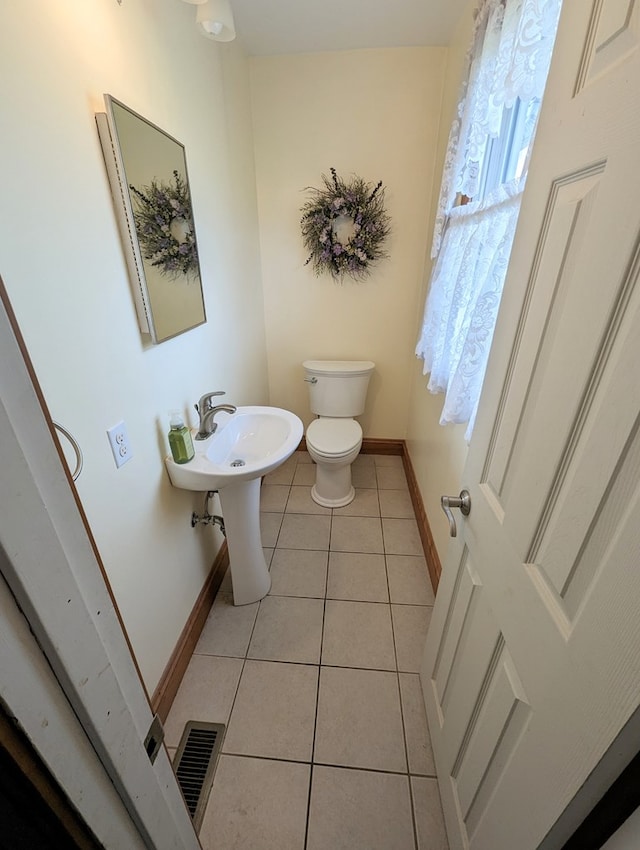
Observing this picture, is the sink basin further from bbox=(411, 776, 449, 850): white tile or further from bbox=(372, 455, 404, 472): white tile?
bbox=(372, 455, 404, 472): white tile

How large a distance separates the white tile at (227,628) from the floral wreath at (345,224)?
2028mm

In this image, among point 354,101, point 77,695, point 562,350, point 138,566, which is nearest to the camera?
point 77,695

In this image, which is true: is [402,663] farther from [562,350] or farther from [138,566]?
[562,350]

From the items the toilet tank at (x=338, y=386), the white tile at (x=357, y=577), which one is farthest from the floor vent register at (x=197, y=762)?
the toilet tank at (x=338, y=386)

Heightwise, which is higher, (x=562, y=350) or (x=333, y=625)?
(x=562, y=350)

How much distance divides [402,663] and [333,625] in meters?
0.31

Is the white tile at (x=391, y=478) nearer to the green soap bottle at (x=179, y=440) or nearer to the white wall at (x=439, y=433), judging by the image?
the white wall at (x=439, y=433)

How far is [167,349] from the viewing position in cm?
126

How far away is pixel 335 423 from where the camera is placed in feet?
7.88

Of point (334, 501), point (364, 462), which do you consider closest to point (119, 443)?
point (334, 501)

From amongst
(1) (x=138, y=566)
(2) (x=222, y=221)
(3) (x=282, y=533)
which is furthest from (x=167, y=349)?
(3) (x=282, y=533)

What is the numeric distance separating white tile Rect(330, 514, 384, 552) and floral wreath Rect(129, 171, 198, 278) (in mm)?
1527

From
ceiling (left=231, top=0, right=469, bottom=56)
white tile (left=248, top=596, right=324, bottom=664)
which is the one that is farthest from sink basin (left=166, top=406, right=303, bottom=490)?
ceiling (left=231, top=0, right=469, bottom=56)

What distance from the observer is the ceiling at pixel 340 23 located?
5.11ft
